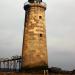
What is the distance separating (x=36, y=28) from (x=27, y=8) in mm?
3073

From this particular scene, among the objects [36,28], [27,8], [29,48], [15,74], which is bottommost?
[15,74]

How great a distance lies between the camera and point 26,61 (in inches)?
1494

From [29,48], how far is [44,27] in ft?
12.1

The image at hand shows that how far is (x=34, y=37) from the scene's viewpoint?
126 feet

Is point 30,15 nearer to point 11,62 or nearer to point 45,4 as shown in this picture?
point 45,4

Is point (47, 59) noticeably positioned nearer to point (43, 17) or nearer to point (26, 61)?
point (26, 61)

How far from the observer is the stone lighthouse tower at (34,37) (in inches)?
1491

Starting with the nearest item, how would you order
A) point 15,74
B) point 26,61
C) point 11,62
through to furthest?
point 15,74 < point 26,61 < point 11,62

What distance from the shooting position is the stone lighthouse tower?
3788 centimetres

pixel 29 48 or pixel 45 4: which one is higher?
pixel 45 4

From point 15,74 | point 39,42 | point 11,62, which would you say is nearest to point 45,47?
point 39,42

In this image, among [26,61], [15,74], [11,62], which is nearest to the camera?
[15,74]

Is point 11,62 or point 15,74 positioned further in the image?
point 11,62

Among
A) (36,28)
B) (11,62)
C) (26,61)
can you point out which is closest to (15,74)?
(26,61)
